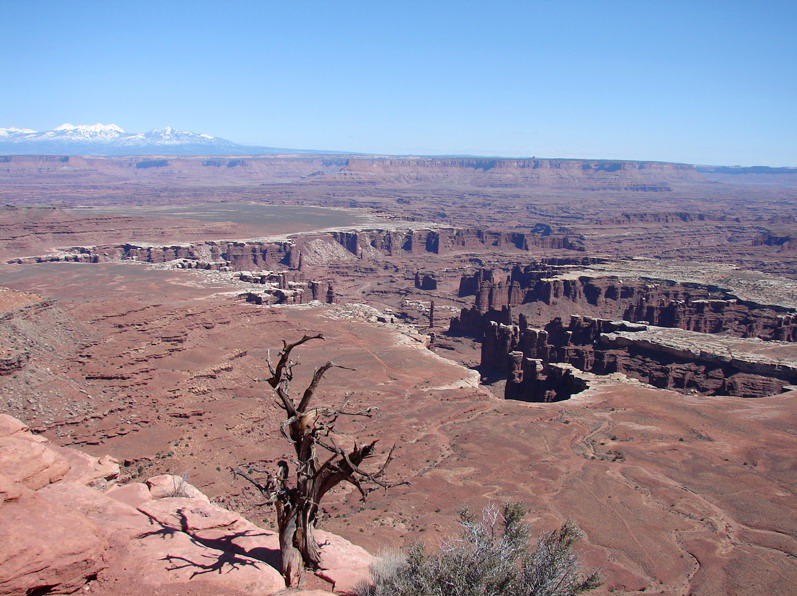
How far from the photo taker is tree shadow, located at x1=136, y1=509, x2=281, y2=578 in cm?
1069

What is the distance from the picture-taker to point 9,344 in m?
29.3

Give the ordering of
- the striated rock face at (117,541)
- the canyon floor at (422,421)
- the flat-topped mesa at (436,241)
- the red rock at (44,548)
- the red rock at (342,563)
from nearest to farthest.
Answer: the red rock at (44,548)
the striated rock face at (117,541)
the red rock at (342,563)
the canyon floor at (422,421)
the flat-topped mesa at (436,241)

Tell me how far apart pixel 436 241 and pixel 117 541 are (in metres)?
121

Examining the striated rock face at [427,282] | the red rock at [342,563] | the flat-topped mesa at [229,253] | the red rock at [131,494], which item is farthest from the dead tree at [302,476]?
the striated rock face at [427,282]

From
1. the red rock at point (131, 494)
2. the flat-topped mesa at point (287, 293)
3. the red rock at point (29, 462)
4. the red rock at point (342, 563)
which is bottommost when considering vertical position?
the flat-topped mesa at point (287, 293)

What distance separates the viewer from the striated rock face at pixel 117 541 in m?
9.25

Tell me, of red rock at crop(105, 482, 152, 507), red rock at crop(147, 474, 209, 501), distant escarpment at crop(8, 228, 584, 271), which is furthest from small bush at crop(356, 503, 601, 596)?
distant escarpment at crop(8, 228, 584, 271)

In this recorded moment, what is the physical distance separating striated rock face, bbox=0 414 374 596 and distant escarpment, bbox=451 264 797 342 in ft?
176

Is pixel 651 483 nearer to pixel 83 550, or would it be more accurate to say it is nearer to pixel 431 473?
pixel 431 473

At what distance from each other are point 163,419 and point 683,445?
976 inches

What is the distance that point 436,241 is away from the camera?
13012cm

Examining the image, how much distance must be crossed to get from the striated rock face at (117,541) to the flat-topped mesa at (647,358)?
32.5 m

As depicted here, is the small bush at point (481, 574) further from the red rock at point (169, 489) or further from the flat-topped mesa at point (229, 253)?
the flat-topped mesa at point (229, 253)

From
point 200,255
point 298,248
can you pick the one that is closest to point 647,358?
point 200,255
